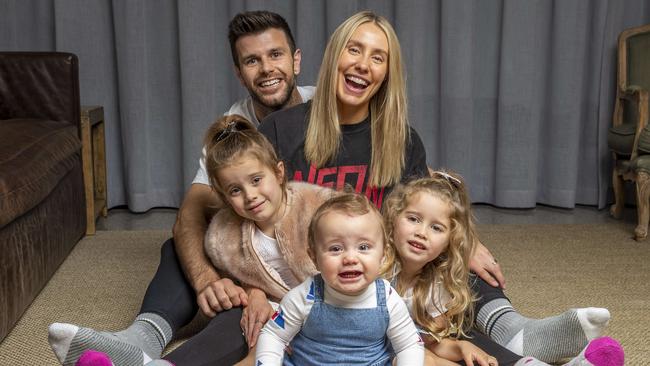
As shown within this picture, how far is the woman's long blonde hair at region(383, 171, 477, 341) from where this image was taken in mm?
1529

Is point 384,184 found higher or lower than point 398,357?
higher

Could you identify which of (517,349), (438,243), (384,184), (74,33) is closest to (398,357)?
(438,243)

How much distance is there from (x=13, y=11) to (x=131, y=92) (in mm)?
627

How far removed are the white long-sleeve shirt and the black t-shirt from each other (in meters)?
0.41

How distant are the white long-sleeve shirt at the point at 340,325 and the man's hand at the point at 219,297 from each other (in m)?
0.26

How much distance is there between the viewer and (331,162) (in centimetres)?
174

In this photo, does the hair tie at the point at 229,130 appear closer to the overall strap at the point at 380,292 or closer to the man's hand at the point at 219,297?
the man's hand at the point at 219,297

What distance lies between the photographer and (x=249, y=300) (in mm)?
1623

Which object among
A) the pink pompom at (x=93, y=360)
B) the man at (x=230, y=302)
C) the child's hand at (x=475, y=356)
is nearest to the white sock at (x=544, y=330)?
the man at (x=230, y=302)

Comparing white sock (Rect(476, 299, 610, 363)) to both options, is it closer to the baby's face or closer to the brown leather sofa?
the baby's face

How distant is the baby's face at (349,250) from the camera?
4.18 feet

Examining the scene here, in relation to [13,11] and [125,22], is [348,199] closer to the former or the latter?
[125,22]

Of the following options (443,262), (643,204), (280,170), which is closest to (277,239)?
(280,170)

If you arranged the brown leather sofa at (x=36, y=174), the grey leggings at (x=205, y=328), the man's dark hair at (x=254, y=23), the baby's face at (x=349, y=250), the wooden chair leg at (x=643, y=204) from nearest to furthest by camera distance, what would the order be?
the baby's face at (x=349, y=250)
the grey leggings at (x=205, y=328)
the brown leather sofa at (x=36, y=174)
the man's dark hair at (x=254, y=23)
the wooden chair leg at (x=643, y=204)
